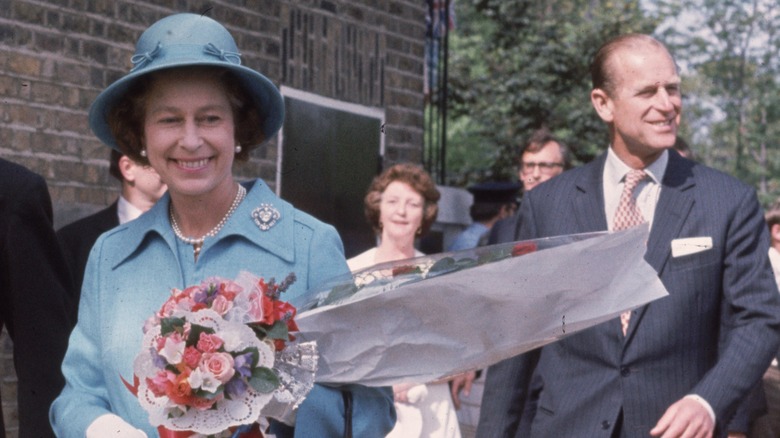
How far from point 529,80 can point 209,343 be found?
2926 cm

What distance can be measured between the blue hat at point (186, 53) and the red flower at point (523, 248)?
29.0 inches

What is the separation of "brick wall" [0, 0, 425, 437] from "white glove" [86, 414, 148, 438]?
416cm

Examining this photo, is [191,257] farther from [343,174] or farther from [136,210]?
[343,174]

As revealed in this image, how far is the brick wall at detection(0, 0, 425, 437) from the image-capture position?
7.21m

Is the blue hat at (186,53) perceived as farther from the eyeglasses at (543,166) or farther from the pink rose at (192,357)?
the eyeglasses at (543,166)

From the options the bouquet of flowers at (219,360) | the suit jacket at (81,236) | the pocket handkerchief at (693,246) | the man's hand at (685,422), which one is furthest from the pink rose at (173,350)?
the suit jacket at (81,236)

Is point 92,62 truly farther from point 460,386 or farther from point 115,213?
point 460,386

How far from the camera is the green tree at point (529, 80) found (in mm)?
31297

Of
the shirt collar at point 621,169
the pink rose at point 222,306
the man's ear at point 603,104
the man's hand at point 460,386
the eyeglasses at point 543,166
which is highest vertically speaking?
the man's ear at point 603,104

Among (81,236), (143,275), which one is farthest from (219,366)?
(81,236)

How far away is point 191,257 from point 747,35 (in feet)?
119

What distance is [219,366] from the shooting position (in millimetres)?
2791

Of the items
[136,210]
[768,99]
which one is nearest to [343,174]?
[136,210]

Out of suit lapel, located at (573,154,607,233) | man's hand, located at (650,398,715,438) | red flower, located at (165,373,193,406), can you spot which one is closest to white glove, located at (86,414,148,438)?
red flower, located at (165,373,193,406)
